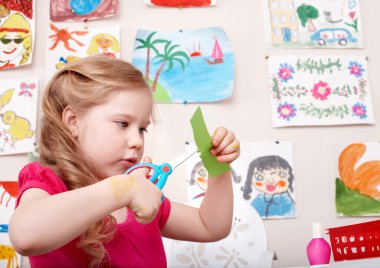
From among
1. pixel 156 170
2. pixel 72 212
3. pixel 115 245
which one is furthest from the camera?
pixel 115 245

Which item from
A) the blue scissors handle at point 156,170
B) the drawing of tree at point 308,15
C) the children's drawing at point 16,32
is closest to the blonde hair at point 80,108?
the blue scissors handle at point 156,170

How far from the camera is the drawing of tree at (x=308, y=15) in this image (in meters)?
1.29

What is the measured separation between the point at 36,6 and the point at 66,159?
2.18 ft

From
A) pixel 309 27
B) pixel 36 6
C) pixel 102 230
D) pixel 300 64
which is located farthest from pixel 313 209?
pixel 36 6

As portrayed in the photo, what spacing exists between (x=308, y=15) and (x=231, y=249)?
2.29ft

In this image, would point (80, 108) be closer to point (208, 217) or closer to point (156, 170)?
point (156, 170)

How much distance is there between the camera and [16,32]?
1.20m

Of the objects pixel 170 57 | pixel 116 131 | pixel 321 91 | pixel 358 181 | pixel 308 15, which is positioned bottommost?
pixel 358 181

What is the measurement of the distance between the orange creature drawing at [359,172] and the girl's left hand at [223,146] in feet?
2.03

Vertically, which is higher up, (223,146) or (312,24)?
(312,24)

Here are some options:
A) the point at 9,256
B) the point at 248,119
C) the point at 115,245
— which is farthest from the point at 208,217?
the point at 9,256

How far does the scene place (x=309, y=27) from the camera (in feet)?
4.25

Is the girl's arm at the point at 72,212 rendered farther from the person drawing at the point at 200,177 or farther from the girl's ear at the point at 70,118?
the person drawing at the point at 200,177

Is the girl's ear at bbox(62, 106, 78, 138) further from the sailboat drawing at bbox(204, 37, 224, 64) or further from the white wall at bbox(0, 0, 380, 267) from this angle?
the sailboat drawing at bbox(204, 37, 224, 64)
